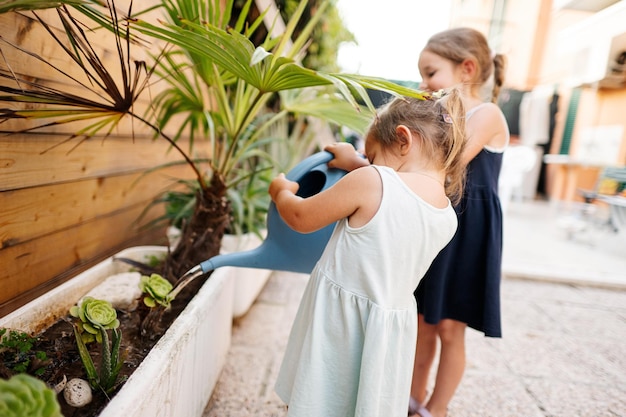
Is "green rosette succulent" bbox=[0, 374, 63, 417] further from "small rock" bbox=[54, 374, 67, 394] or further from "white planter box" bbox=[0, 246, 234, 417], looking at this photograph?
"small rock" bbox=[54, 374, 67, 394]

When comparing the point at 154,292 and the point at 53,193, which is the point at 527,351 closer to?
the point at 154,292

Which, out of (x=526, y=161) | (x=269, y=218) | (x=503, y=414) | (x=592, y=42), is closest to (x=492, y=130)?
(x=269, y=218)

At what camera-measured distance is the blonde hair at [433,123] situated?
2.78 feet

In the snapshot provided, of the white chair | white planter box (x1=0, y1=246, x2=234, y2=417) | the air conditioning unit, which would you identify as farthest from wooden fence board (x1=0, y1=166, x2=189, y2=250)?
the white chair

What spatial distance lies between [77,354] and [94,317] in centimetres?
14

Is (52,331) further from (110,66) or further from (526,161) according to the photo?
(526,161)

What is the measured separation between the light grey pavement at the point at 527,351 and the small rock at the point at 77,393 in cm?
58

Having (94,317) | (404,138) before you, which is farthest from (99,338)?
(404,138)

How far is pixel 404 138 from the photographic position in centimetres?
85

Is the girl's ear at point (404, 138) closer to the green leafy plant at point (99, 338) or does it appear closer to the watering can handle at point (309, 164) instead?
the watering can handle at point (309, 164)

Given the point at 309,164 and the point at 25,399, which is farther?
the point at 309,164

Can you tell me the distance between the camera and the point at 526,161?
14.8 feet

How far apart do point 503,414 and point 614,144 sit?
4458mm

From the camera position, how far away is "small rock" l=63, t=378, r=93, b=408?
2.48 ft
